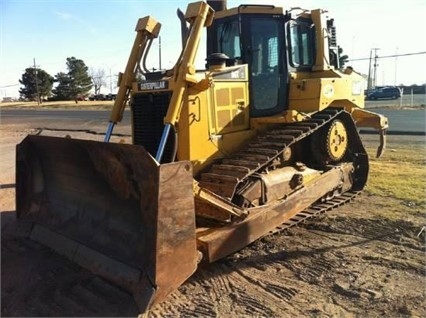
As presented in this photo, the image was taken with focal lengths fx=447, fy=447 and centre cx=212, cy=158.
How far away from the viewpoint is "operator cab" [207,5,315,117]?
6.20 meters

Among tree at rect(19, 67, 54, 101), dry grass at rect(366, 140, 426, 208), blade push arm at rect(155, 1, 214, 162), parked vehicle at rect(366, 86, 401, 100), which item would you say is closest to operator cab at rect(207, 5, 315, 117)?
blade push arm at rect(155, 1, 214, 162)

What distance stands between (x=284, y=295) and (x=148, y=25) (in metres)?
3.85

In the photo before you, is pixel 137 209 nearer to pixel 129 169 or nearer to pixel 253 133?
pixel 129 169

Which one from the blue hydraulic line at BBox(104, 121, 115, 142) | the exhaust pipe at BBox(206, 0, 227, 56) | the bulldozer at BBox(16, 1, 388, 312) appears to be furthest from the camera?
the exhaust pipe at BBox(206, 0, 227, 56)

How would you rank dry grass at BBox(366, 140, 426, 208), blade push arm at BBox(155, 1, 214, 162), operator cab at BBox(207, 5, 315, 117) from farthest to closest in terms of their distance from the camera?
dry grass at BBox(366, 140, 426, 208) < operator cab at BBox(207, 5, 315, 117) < blade push arm at BBox(155, 1, 214, 162)

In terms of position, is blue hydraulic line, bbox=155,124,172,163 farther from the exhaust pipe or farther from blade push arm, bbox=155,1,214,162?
the exhaust pipe

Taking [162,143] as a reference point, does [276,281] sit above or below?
below

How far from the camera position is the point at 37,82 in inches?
2840

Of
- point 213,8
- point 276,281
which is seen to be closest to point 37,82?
point 213,8

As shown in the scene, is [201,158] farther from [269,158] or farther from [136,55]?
[136,55]

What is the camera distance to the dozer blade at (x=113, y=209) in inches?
151

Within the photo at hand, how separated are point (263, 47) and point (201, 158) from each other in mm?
1962

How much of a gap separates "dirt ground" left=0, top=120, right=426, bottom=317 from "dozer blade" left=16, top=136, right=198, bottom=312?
0.72 feet

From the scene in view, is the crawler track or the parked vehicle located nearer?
the crawler track
